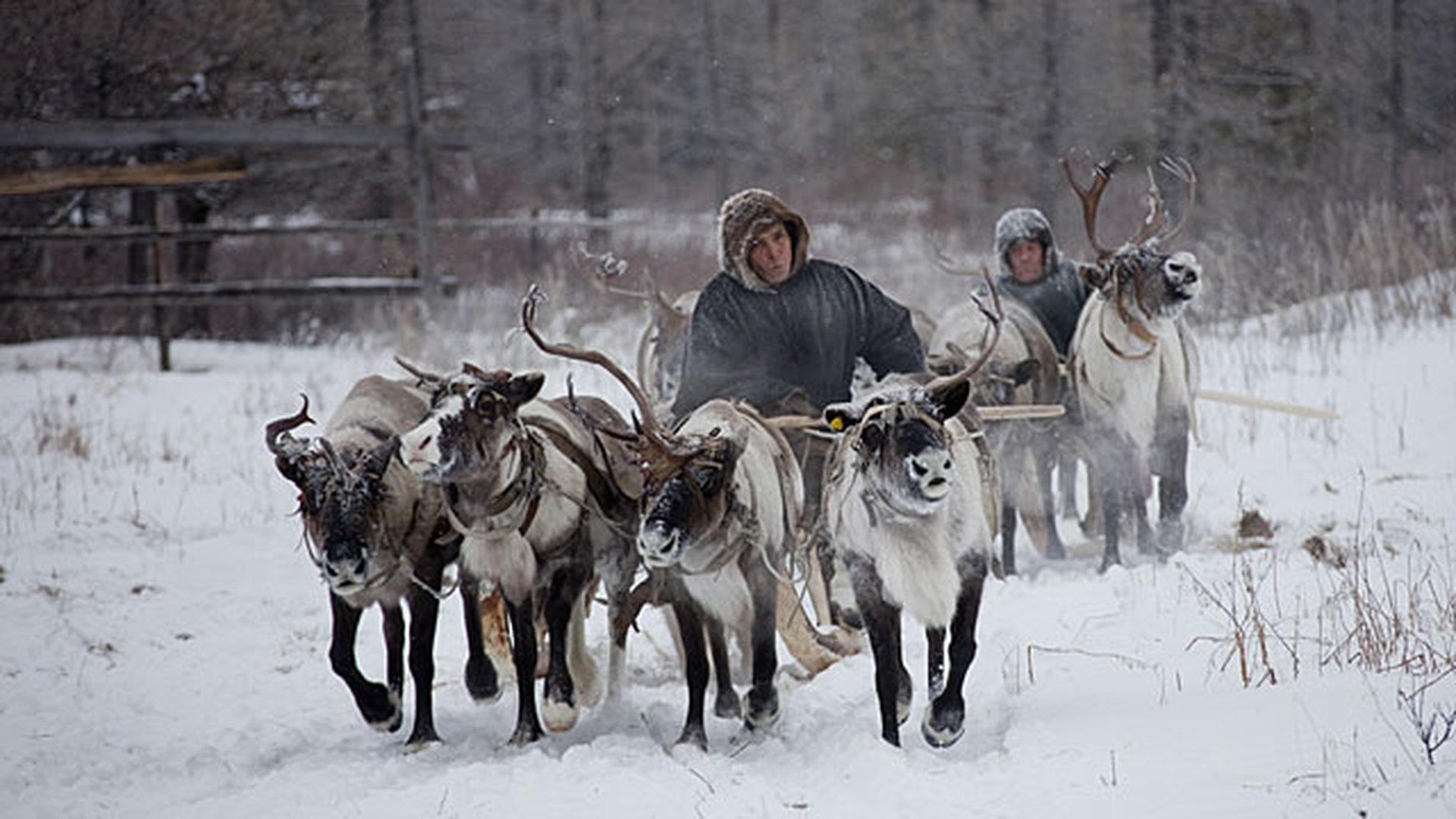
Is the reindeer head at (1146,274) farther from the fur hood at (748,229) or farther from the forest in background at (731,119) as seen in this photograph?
the forest in background at (731,119)

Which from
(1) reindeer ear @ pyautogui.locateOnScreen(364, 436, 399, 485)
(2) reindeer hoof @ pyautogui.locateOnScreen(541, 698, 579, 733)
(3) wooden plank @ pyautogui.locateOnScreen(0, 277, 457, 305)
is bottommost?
(2) reindeer hoof @ pyautogui.locateOnScreen(541, 698, 579, 733)

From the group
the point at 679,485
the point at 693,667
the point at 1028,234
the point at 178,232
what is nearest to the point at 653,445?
the point at 679,485

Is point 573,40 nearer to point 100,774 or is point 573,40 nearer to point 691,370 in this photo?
point 691,370

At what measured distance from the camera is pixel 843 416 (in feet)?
15.5

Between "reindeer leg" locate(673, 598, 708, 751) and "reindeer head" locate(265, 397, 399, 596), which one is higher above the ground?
"reindeer head" locate(265, 397, 399, 596)

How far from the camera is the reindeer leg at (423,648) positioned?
17.3ft

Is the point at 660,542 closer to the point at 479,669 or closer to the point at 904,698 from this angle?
the point at 904,698

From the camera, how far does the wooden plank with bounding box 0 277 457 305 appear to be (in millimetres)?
13961

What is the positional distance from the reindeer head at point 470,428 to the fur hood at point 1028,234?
4705 mm

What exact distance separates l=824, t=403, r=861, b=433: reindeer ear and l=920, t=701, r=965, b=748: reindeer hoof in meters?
1.03

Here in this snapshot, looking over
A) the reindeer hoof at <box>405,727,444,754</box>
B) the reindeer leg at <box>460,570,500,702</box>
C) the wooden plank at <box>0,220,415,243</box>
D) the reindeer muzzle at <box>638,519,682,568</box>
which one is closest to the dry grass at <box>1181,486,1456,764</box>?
the reindeer muzzle at <box>638,519,682,568</box>

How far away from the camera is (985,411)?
6.06m

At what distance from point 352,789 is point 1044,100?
16751 mm

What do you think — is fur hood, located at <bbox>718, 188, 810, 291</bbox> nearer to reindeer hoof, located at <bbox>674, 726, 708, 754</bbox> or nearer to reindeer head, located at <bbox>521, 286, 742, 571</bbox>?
reindeer head, located at <bbox>521, 286, 742, 571</bbox>
